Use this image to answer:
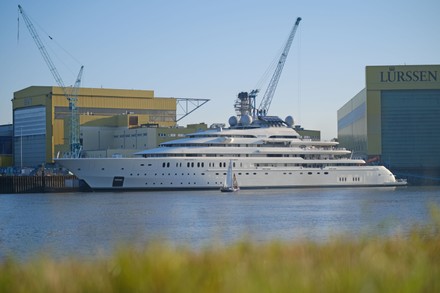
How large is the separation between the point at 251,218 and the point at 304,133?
77.6 meters

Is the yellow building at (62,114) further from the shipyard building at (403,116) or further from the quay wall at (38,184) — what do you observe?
the shipyard building at (403,116)

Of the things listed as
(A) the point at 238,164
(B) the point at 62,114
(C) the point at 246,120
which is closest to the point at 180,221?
(A) the point at 238,164

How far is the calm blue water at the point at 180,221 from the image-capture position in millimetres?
31250

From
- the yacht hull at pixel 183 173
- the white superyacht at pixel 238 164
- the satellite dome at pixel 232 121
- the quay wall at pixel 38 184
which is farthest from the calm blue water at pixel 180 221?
the quay wall at pixel 38 184

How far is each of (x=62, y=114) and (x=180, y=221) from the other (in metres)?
88.6

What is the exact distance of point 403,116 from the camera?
122m

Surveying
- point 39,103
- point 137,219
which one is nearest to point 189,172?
point 137,219

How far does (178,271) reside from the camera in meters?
12.4

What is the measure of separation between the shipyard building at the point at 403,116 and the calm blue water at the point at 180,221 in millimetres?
57204

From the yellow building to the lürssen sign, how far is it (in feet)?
122

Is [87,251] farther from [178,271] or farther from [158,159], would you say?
[158,159]

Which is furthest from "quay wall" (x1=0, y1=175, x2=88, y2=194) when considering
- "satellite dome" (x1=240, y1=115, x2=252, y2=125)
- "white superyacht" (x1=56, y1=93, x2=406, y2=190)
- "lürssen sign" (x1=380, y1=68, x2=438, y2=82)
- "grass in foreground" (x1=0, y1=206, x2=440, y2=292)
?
"grass in foreground" (x1=0, y1=206, x2=440, y2=292)

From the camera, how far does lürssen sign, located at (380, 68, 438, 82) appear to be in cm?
12250

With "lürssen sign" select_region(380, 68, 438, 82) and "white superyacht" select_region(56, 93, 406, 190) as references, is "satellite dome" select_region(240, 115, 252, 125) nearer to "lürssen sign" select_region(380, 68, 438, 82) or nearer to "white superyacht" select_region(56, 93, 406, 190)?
"white superyacht" select_region(56, 93, 406, 190)
